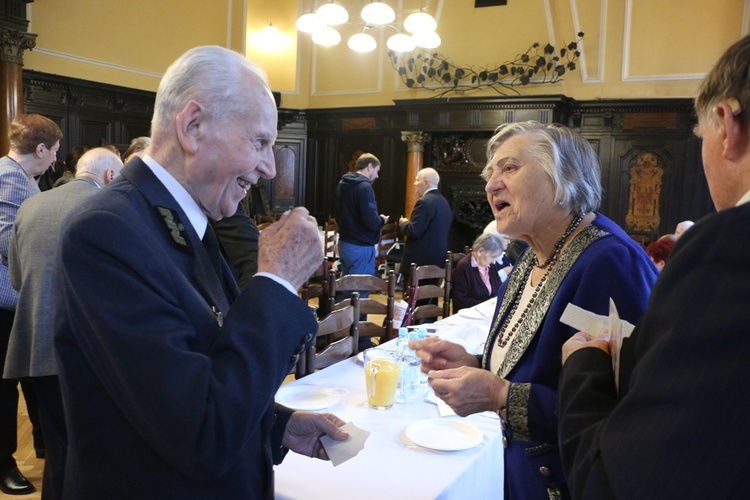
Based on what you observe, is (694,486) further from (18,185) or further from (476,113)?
(476,113)

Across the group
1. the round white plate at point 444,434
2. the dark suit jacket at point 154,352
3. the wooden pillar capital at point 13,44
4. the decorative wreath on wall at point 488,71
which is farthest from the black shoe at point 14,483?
the decorative wreath on wall at point 488,71

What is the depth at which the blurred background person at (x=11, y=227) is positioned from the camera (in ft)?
9.80

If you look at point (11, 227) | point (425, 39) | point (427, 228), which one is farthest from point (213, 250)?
point (425, 39)

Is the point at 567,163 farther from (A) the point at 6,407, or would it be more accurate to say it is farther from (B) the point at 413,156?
(B) the point at 413,156

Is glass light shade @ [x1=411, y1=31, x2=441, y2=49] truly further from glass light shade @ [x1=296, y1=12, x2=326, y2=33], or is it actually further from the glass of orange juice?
the glass of orange juice

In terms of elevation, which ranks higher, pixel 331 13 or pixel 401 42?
pixel 331 13

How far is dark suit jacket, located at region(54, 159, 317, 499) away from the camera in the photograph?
2.86 ft

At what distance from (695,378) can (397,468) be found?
3.77 ft

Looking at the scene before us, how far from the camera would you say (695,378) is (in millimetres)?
650

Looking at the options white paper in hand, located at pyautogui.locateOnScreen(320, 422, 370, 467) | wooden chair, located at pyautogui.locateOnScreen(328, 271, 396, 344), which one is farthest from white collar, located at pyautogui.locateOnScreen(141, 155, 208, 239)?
wooden chair, located at pyautogui.locateOnScreen(328, 271, 396, 344)

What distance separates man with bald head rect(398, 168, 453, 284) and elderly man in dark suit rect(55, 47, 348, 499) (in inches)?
189

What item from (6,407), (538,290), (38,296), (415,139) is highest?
(415,139)

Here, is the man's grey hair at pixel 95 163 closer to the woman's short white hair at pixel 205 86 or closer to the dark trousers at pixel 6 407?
the dark trousers at pixel 6 407

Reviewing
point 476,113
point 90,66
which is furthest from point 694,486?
point 90,66
